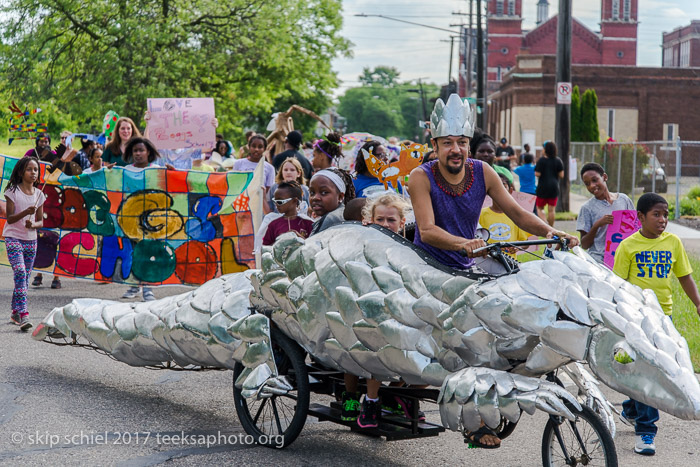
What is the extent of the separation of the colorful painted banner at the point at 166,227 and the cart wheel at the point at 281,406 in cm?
542

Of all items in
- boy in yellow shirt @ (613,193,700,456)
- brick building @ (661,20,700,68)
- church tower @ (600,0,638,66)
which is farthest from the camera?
church tower @ (600,0,638,66)

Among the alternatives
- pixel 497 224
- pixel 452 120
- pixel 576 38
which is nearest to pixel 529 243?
pixel 452 120

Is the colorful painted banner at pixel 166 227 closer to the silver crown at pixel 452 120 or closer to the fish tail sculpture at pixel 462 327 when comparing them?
the fish tail sculpture at pixel 462 327

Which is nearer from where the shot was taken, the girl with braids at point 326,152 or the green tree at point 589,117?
the girl with braids at point 326,152

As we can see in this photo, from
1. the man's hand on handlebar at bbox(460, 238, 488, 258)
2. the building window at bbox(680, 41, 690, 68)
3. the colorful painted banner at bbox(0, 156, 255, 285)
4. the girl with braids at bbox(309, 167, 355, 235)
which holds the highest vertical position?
the building window at bbox(680, 41, 690, 68)

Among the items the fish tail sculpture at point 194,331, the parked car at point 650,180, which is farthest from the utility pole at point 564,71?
the fish tail sculpture at point 194,331

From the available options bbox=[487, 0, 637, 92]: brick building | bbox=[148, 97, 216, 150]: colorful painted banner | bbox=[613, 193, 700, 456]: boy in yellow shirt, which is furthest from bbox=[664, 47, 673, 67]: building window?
bbox=[613, 193, 700, 456]: boy in yellow shirt

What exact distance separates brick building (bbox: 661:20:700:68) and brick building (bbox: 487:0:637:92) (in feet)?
15.7

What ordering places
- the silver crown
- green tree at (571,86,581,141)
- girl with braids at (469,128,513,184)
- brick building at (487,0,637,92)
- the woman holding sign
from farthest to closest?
brick building at (487,0,637,92), green tree at (571,86,581,141), the woman holding sign, girl with braids at (469,128,513,184), the silver crown

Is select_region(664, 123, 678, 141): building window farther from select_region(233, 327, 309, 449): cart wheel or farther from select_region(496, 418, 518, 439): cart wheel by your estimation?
select_region(496, 418, 518, 439): cart wheel

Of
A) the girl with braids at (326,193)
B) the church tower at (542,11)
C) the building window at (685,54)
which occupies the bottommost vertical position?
the girl with braids at (326,193)

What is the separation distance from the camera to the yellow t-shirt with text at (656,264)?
6195 millimetres

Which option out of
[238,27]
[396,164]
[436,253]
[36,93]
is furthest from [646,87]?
[436,253]

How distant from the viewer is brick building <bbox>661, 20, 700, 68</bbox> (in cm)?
9031
